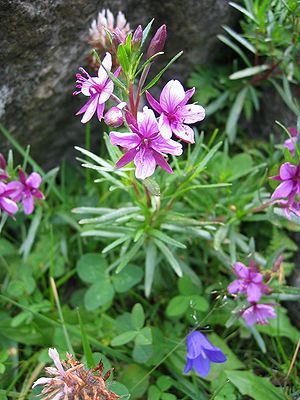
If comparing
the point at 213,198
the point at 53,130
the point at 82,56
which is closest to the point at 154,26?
the point at 82,56

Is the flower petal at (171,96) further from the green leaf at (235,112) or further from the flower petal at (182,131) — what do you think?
the green leaf at (235,112)

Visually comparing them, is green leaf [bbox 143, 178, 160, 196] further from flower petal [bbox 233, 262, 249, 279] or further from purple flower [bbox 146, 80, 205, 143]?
flower petal [bbox 233, 262, 249, 279]

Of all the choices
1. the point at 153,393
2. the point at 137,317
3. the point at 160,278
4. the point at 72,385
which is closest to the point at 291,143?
the point at 160,278

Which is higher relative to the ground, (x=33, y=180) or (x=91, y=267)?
(x=33, y=180)

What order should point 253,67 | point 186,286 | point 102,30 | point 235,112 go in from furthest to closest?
point 235,112 < point 253,67 < point 186,286 < point 102,30

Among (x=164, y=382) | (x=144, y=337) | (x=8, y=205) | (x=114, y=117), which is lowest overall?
(x=164, y=382)

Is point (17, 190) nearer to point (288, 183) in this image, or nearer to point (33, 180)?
point (33, 180)

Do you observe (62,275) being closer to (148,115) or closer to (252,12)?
(148,115)

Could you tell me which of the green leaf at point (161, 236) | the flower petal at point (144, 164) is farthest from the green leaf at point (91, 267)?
the flower petal at point (144, 164)
